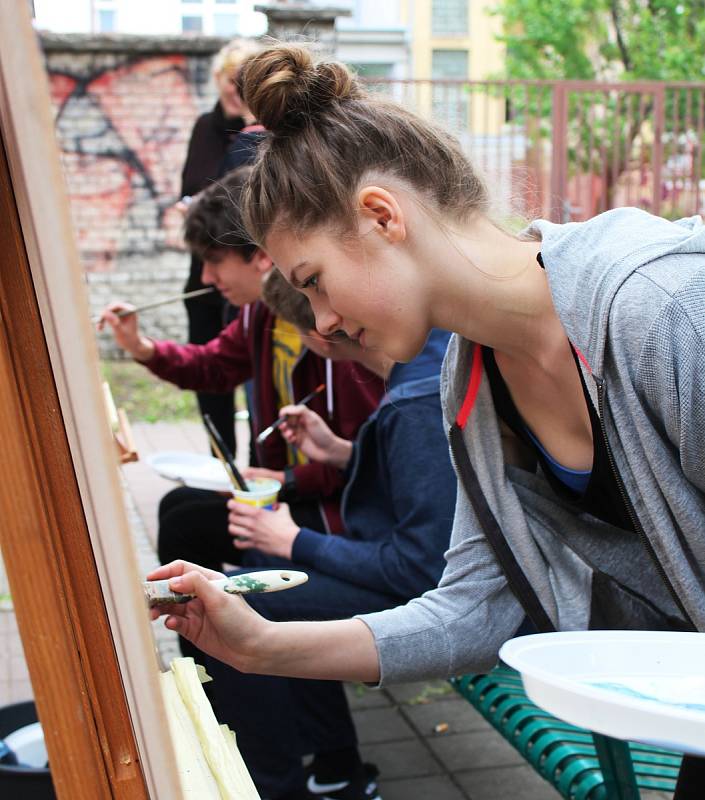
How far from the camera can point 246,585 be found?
1201 millimetres

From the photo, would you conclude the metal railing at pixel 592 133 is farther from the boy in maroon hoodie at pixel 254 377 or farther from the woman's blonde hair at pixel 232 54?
the boy in maroon hoodie at pixel 254 377

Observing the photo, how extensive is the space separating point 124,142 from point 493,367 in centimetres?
778

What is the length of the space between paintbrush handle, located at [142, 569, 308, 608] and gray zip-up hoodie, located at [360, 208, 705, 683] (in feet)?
1.10

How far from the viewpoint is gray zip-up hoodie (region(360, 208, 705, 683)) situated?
1.21 meters

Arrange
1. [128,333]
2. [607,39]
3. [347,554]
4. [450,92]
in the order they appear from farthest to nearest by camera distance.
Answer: [607,39]
[450,92]
[128,333]
[347,554]

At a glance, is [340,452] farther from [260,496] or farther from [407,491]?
[407,491]

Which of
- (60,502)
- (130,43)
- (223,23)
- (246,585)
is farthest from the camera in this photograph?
(223,23)

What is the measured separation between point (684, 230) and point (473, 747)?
5.27ft

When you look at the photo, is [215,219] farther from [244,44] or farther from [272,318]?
[244,44]

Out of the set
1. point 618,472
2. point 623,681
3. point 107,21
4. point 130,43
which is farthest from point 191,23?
point 623,681

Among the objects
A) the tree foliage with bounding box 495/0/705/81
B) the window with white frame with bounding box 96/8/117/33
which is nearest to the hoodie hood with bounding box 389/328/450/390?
the window with white frame with bounding box 96/8/117/33

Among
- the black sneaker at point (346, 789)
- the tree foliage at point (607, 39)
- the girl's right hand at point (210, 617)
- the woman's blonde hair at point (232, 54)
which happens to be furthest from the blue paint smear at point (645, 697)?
the tree foliage at point (607, 39)

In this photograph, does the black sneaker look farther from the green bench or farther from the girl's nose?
the girl's nose

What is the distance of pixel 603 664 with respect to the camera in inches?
40.8
